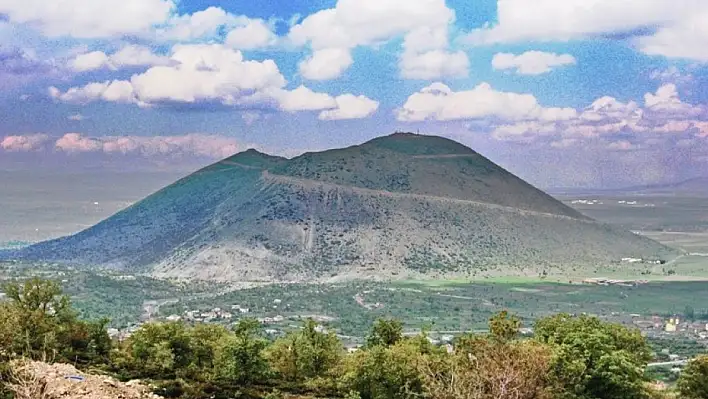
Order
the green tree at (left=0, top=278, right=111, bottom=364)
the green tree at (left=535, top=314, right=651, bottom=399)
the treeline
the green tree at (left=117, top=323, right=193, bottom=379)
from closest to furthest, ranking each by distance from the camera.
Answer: the treeline → the green tree at (left=535, top=314, right=651, bottom=399) → the green tree at (left=0, top=278, right=111, bottom=364) → the green tree at (left=117, top=323, right=193, bottom=379)

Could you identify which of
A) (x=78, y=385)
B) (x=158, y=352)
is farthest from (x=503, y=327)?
(x=158, y=352)

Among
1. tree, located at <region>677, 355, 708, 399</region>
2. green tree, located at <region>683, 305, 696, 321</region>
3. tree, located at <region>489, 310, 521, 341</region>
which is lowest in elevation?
green tree, located at <region>683, 305, 696, 321</region>

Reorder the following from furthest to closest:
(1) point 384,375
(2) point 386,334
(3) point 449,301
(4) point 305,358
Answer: (3) point 449,301, (2) point 386,334, (4) point 305,358, (1) point 384,375

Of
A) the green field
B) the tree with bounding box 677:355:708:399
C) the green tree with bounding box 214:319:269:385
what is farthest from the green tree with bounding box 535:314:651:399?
the green field

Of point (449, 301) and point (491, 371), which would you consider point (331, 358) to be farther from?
point (449, 301)

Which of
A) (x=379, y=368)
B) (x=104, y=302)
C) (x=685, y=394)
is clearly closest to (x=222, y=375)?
(x=379, y=368)

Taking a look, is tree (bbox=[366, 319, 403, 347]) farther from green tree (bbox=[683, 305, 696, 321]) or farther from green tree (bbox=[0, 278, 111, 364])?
green tree (bbox=[683, 305, 696, 321])
